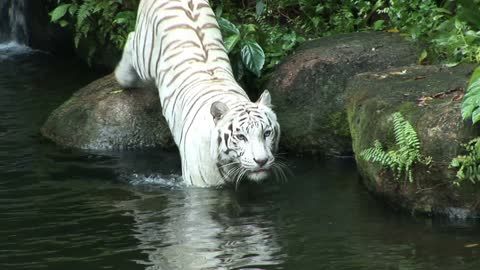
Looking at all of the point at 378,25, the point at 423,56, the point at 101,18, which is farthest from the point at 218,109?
the point at 101,18

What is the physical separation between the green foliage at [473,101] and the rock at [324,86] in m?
2.18

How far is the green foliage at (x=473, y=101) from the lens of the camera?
Answer: 6.85m

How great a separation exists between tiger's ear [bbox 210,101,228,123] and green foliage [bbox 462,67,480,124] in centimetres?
194

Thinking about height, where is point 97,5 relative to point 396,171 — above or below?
above

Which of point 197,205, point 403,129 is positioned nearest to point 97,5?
point 197,205

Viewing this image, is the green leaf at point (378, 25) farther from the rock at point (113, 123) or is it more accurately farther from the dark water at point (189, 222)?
the rock at point (113, 123)

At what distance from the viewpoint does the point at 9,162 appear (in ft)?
30.5

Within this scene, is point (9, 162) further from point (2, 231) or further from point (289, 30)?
point (289, 30)

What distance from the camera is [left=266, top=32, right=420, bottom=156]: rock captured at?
9.23 meters

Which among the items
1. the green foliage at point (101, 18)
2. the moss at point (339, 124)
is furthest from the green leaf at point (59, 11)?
the moss at point (339, 124)

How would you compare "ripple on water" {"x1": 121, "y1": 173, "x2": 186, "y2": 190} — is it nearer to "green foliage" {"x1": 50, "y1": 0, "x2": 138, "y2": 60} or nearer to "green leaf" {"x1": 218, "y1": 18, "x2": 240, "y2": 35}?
"green leaf" {"x1": 218, "y1": 18, "x2": 240, "y2": 35}

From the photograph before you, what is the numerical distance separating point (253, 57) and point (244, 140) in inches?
89.6

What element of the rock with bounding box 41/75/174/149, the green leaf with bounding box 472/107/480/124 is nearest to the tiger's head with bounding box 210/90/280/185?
the green leaf with bounding box 472/107/480/124

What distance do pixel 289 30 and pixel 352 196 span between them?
3501 millimetres
